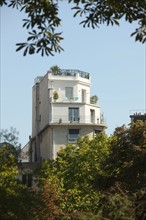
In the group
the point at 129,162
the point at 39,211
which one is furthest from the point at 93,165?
the point at 129,162

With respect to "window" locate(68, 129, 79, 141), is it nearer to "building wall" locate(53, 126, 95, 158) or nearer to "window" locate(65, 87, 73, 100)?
"building wall" locate(53, 126, 95, 158)

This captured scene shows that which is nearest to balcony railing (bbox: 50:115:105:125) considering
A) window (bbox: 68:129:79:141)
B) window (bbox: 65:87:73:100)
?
window (bbox: 68:129:79:141)

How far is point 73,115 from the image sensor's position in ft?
201

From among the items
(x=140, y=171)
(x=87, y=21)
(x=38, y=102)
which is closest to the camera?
(x=87, y=21)

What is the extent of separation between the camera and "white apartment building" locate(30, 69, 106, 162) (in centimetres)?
6016

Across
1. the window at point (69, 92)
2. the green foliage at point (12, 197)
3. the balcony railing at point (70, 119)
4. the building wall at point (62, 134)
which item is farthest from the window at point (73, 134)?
the green foliage at point (12, 197)

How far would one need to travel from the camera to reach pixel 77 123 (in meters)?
60.5

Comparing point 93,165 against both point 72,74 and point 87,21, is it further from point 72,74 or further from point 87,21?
point 87,21

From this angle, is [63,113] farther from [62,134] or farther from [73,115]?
[62,134]

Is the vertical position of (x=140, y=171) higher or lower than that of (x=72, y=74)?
lower

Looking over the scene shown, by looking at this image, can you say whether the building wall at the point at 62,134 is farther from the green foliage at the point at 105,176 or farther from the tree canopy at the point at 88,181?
the tree canopy at the point at 88,181

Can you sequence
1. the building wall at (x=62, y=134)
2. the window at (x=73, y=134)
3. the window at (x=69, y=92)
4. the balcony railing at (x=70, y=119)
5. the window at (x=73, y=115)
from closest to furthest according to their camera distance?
the building wall at (x=62, y=134), the window at (x=73, y=134), the balcony railing at (x=70, y=119), the window at (x=73, y=115), the window at (x=69, y=92)

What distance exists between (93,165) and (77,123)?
753 inches

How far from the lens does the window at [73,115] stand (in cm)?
6103
